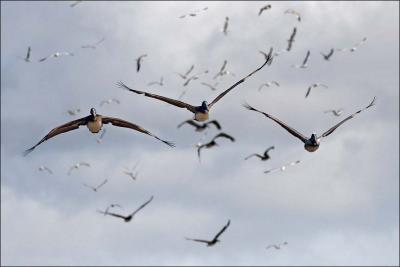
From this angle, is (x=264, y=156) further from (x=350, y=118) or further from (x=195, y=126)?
(x=350, y=118)

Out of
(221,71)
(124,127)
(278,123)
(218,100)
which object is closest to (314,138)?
(278,123)

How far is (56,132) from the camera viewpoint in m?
44.8

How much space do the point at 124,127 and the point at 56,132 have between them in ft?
9.81

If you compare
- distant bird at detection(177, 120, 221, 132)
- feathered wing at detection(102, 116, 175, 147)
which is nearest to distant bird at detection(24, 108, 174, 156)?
feathered wing at detection(102, 116, 175, 147)

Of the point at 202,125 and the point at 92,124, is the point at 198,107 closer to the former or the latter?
the point at 92,124

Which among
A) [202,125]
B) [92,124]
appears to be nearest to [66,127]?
[92,124]

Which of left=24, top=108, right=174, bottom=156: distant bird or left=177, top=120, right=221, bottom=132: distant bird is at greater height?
left=177, top=120, right=221, bottom=132: distant bird

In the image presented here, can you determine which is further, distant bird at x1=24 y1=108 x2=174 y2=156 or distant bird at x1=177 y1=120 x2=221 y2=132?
distant bird at x1=177 y1=120 x2=221 y2=132

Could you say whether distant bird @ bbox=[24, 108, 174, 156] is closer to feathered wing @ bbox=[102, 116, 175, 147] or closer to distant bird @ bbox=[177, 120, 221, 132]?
feathered wing @ bbox=[102, 116, 175, 147]

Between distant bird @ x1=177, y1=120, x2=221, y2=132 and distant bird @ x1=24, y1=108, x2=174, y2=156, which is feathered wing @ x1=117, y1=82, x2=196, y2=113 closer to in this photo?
distant bird @ x1=24, y1=108, x2=174, y2=156

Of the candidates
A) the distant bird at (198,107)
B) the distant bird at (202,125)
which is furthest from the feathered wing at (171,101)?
the distant bird at (202,125)

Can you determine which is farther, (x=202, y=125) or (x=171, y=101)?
(x=202, y=125)

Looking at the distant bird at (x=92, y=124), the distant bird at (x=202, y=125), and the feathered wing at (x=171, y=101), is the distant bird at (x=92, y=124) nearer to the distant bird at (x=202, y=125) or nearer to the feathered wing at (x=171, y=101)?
the feathered wing at (x=171, y=101)

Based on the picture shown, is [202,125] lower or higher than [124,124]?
higher
